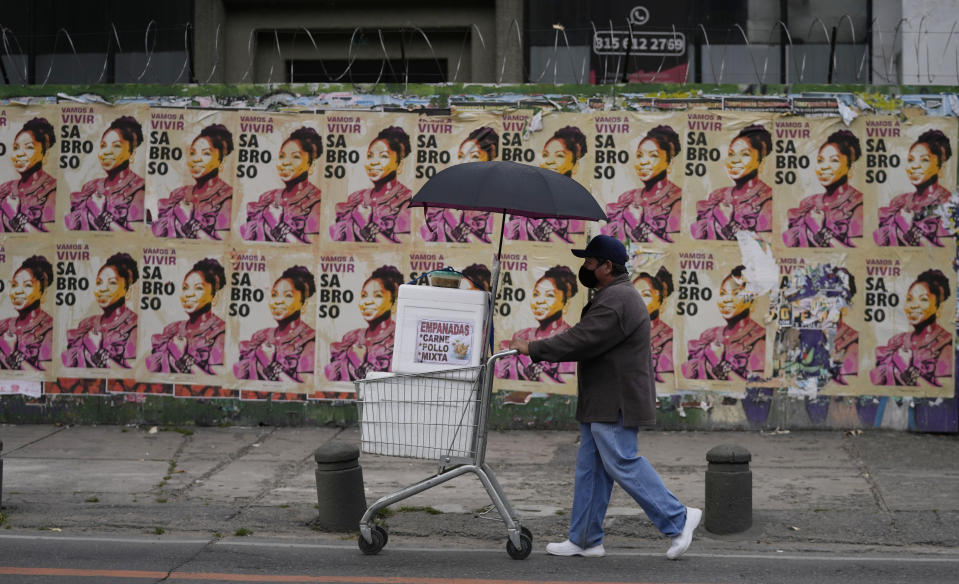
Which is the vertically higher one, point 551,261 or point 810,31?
point 810,31

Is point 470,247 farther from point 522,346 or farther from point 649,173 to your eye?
point 522,346

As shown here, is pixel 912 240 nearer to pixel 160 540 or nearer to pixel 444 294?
pixel 444 294

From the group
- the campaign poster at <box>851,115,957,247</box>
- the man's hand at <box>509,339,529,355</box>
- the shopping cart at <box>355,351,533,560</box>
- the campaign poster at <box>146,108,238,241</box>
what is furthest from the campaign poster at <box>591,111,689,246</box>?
the shopping cart at <box>355,351,533,560</box>

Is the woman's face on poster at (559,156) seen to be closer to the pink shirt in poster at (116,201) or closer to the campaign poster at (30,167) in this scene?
the pink shirt in poster at (116,201)

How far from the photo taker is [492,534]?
7199mm

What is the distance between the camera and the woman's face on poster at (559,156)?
10.4 metres

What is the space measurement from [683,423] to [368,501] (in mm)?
3720

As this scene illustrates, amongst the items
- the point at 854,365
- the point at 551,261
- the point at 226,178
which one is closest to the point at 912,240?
the point at 854,365

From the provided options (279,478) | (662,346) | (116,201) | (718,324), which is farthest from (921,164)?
(116,201)

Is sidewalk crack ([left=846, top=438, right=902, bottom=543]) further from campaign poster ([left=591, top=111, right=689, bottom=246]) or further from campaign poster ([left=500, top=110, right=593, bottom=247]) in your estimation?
campaign poster ([left=500, top=110, right=593, bottom=247])

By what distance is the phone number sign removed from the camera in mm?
12562

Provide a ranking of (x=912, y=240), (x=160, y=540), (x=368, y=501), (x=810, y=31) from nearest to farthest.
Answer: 1. (x=160, y=540)
2. (x=368, y=501)
3. (x=912, y=240)
4. (x=810, y=31)

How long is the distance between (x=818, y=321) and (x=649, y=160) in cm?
223

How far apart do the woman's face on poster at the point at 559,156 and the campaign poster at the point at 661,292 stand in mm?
995
